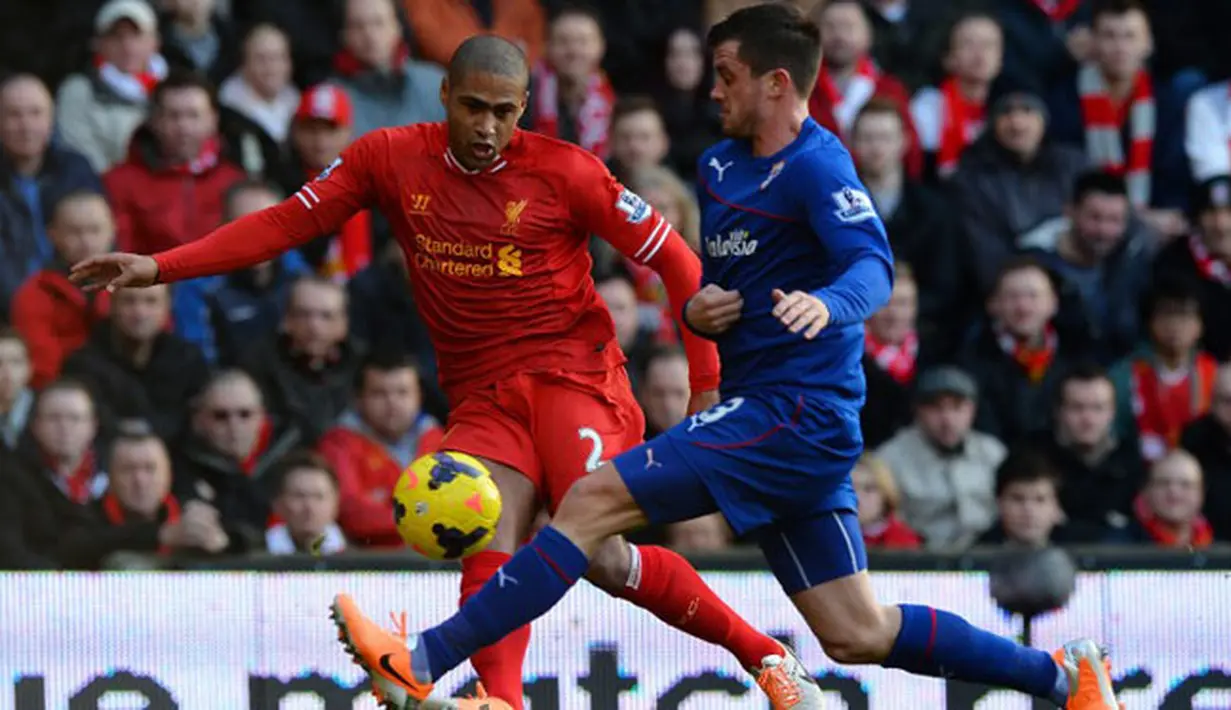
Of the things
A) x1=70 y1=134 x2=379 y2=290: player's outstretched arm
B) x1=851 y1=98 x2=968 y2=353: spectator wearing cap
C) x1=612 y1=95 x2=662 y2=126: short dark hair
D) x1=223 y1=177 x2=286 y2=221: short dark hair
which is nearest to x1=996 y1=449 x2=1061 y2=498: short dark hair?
x1=851 y1=98 x2=968 y2=353: spectator wearing cap

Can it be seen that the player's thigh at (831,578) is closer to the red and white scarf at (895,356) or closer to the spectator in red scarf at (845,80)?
the red and white scarf at (895,356)

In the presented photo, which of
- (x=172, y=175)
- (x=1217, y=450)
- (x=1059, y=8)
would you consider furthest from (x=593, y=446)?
(x=1059, y=8)

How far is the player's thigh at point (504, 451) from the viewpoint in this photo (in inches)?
317

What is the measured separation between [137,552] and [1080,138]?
5.62 metres

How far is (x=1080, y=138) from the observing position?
525 inches

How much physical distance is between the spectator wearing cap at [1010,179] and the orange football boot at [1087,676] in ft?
15.2

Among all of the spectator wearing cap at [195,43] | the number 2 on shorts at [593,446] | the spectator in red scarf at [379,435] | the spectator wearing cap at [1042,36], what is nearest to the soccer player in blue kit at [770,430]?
the number 2 on shorts at [593,446]

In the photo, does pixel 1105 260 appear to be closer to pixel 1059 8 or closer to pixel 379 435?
pixel 1059 8

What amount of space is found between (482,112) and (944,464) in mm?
4078

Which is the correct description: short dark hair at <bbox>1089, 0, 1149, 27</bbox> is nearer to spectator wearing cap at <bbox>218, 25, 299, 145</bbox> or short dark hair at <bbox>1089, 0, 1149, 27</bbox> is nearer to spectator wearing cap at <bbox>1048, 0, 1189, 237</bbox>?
spectator wearing cap at <bbox>1048, 0, 1189, 237</bbox>

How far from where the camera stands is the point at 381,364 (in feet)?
36.7

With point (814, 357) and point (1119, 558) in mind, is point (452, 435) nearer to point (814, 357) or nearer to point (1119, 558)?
point (814, 357)

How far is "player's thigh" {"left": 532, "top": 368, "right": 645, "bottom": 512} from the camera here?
26.8 feet

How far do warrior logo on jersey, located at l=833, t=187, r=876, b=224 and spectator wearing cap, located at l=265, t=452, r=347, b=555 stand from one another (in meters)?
3.86
